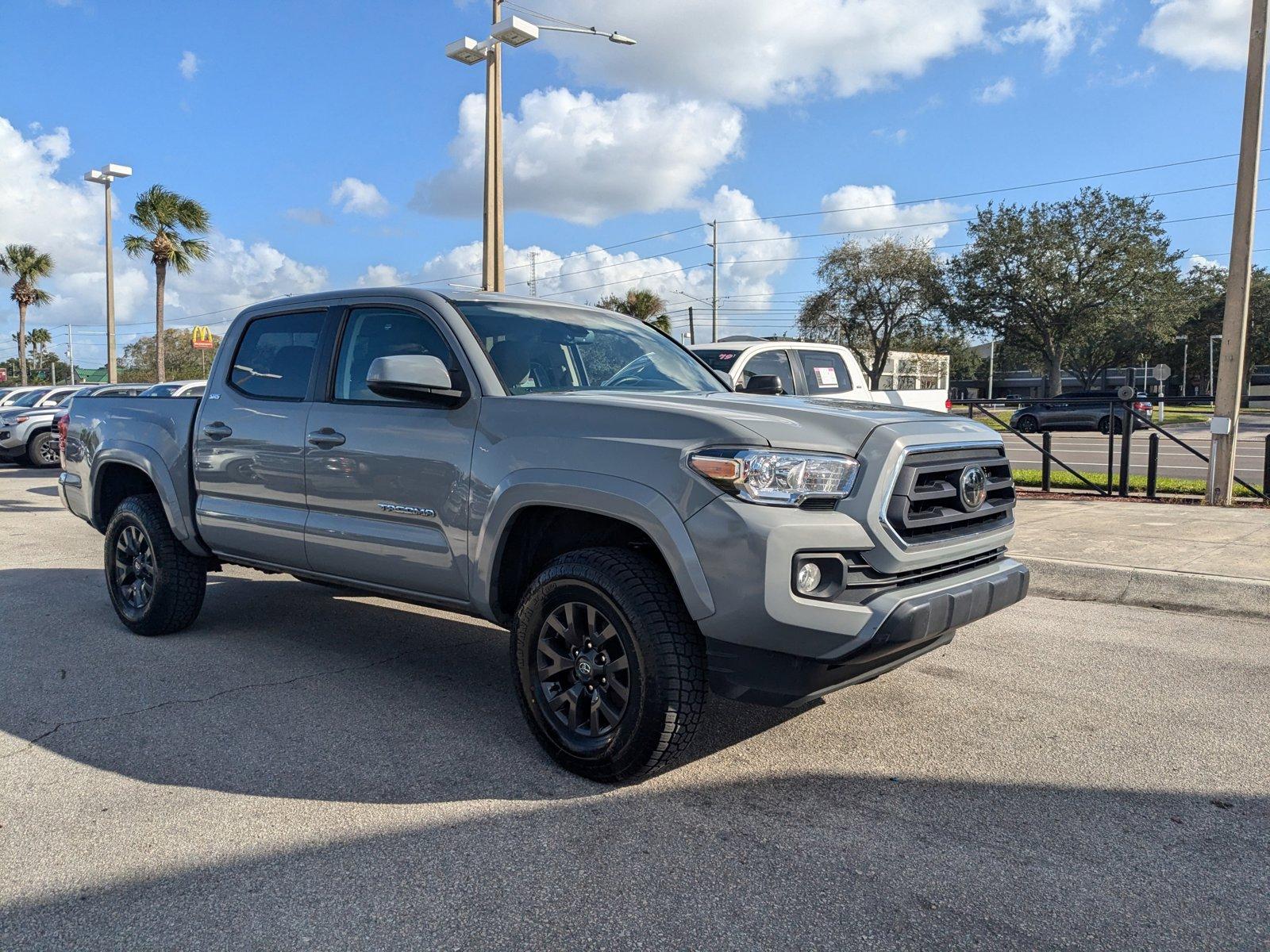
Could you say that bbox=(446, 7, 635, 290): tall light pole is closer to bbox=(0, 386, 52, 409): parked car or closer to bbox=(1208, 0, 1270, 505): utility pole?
bbox=(1208, 0, 1270, 505): utility pole

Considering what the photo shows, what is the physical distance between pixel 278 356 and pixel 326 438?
85cm

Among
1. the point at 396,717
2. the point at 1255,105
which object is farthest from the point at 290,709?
the point at 1255,105

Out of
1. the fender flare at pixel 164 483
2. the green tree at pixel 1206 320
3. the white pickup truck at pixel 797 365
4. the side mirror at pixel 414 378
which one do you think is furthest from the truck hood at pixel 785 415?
the green tree at pixel 1206 320

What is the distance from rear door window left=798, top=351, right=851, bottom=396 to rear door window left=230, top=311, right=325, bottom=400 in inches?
259

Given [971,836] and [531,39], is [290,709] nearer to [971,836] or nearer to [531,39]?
[971,836]

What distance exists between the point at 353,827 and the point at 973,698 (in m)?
2.81

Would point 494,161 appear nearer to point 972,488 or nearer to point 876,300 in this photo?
point 972,488

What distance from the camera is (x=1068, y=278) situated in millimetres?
47531

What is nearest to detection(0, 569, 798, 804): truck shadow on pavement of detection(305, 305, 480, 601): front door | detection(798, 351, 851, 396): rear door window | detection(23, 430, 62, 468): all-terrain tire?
detection(305, 305, 480, 601): front door

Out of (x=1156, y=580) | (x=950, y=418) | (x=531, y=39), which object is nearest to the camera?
(x=950, y=418)

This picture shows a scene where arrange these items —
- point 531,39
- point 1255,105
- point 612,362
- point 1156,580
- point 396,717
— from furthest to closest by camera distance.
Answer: point 531,39
point 1255,105
point 1156,580
point 612,362
point 396,717

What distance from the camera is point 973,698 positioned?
451 centimetres

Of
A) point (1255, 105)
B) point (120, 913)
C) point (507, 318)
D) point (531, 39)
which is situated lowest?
point (120, 913)

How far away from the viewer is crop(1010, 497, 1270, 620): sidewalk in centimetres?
646
